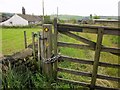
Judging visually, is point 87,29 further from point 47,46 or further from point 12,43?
point 12,43

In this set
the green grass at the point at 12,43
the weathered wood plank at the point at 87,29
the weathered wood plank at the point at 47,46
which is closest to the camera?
the weathered wood plank at the point at 87,29

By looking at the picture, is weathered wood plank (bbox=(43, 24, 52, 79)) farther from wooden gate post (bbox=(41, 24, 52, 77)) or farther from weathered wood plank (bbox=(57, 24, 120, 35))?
weathered wood plank (bbox=(57, 24, 120, 35))

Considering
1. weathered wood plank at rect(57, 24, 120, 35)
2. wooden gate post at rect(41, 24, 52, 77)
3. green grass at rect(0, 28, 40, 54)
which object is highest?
weathered wood plank at rect(57, 24, 120, 35)

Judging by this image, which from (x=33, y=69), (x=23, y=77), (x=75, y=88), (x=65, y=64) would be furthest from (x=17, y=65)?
(x=65, y=64)

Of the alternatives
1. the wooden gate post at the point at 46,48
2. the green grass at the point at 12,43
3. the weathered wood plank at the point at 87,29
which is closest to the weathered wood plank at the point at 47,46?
the wooden gate post at the point at 46,48

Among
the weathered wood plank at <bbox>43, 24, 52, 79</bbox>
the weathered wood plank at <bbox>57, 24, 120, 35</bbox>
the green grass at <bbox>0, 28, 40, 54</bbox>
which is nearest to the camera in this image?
the weathered wood plank at <bbox>57, 24, 120, 35</bbox>

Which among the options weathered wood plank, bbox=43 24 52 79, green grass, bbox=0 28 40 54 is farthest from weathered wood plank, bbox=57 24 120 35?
green grass, bbox=0 28 40 54

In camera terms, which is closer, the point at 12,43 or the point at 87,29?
the point at 87,29

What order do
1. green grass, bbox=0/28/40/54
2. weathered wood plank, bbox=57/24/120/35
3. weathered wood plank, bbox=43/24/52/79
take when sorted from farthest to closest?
green grass, bbox=0/28/40/54, weathered wood plank, bbox=43/24/52/79, weathered wood plank, bbox=57/24/120/35

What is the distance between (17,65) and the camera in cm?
514

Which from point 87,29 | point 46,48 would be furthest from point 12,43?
point 87,29

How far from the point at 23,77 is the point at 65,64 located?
2.57 meters

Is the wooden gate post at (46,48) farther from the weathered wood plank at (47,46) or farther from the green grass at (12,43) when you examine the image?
the green grass at (12,43)

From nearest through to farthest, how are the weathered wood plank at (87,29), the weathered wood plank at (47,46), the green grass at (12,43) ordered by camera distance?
the weathered wood plank at (87,29) → the weathered wood plank at (47,46) → the green grass at (12,43)
